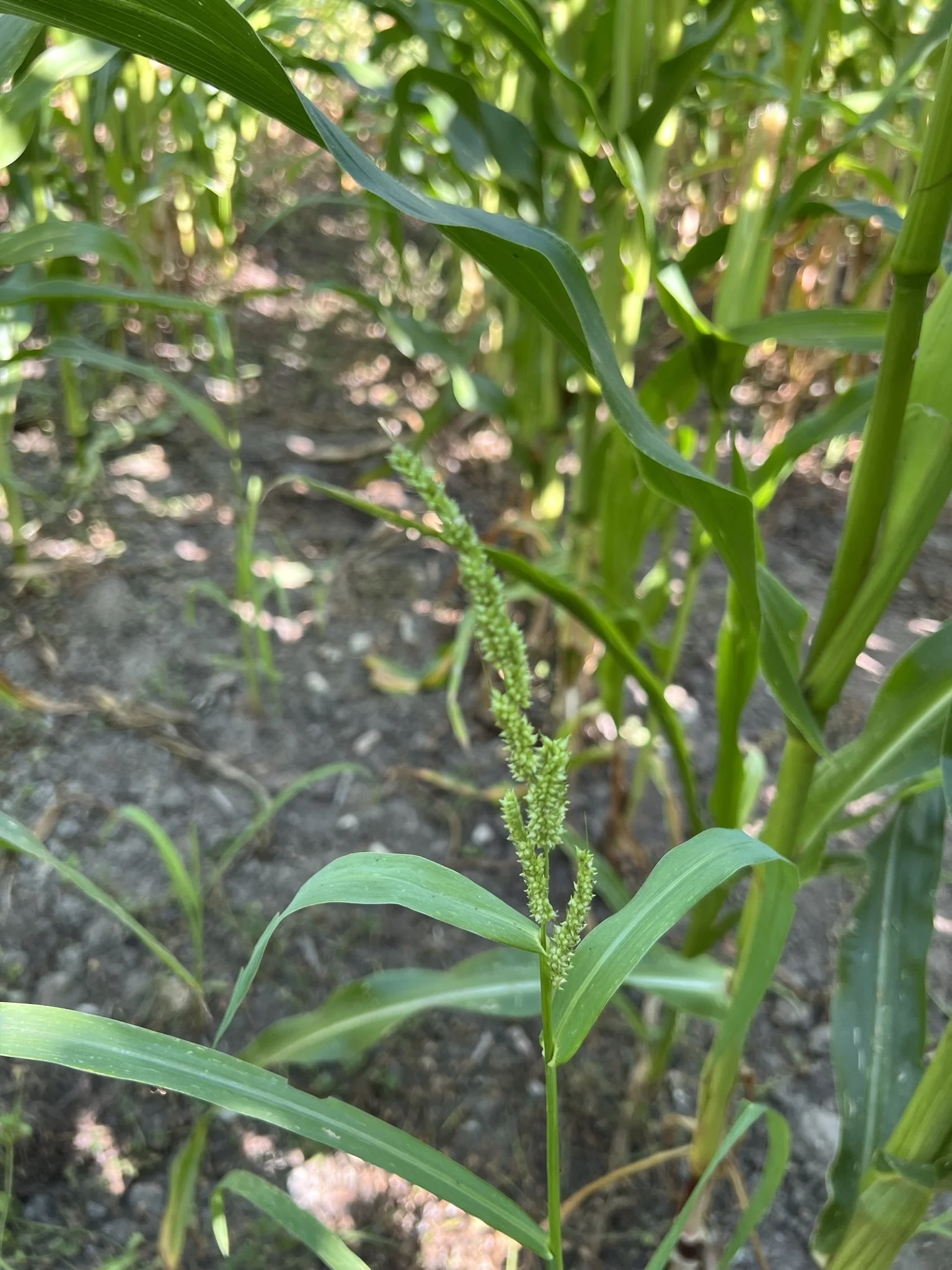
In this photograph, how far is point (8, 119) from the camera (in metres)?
0.60

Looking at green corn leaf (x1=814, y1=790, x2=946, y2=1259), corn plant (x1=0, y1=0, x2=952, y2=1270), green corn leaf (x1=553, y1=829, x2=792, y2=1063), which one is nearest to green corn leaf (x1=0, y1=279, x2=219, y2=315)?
corn plant (x1=0, y1=0, x2=952, y2=1270)

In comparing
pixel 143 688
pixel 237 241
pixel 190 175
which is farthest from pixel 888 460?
pixel 237 241

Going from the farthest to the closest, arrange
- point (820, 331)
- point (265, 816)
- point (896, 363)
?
point (265, 816)
point (820, 331)
point (896, 363)

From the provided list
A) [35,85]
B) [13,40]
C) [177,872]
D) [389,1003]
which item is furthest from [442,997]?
[35,85]

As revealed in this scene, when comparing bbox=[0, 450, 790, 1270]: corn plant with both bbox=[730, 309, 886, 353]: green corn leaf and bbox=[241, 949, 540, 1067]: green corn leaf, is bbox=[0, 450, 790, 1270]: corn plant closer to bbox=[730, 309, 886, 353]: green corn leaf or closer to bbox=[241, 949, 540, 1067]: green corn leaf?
bbox=[241, 949, 540, 1067]: green corn leaf

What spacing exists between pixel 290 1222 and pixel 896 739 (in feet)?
1.54

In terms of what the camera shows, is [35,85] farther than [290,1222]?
Yes

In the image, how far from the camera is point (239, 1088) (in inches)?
15.1

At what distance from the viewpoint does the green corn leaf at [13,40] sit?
462 millimetres

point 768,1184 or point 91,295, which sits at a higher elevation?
point 91,295

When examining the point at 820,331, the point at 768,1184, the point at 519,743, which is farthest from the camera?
the point at 820,331

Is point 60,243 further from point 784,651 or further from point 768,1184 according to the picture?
point 768,1184

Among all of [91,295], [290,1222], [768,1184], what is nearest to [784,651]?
[768,1184]

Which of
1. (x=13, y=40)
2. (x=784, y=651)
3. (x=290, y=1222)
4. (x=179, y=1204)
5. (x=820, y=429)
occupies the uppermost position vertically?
(x=13, y=40)
